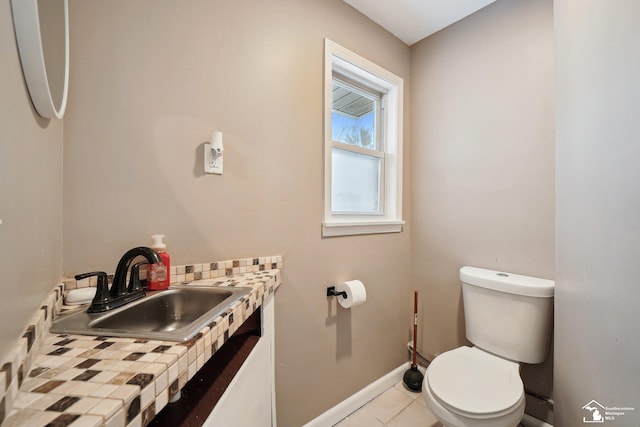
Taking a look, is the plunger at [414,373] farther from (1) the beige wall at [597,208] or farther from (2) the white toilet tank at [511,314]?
(1) the beige wall at [597,208]

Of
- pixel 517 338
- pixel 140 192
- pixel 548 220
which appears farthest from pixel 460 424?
pixel 140 192

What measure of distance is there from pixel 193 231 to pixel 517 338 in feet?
5.64

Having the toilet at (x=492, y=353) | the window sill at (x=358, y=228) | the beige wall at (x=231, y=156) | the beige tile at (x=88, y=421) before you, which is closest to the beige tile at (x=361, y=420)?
the beige wall at (x=231, y=156)

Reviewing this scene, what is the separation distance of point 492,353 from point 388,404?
0.74m

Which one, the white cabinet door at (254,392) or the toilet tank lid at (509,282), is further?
the toilet tank lid at (509,282)

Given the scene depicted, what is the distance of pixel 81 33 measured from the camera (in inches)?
33.4

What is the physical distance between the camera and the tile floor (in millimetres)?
1470

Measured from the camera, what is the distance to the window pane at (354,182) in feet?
5.45

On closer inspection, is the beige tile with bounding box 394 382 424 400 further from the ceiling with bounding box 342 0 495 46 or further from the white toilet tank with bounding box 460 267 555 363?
the ceiling with bounding box 342 0 495 46

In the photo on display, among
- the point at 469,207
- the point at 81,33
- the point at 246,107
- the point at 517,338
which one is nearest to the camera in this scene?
the point at 81,33

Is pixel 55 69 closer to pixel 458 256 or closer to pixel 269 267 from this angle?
pixel 269 267

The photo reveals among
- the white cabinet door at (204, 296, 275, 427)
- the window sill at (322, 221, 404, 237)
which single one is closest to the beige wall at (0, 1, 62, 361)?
the white cabinet door at (204, 296, 275, 427)

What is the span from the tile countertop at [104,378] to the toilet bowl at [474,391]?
1.01 m

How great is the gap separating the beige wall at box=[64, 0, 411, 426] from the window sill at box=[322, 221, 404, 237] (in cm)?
5
